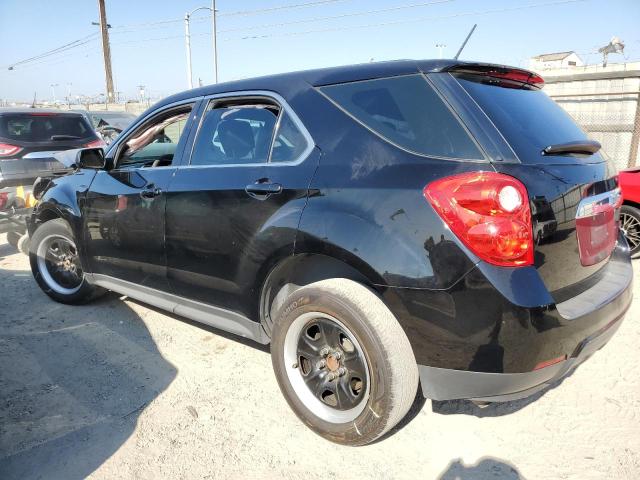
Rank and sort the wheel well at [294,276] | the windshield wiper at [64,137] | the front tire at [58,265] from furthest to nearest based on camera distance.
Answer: the windshield wiper at [64,137]
the front tire at [58,265]
the wheel well at [294,276]

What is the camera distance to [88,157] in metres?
3.54

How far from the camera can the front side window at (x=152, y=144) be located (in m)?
3.36

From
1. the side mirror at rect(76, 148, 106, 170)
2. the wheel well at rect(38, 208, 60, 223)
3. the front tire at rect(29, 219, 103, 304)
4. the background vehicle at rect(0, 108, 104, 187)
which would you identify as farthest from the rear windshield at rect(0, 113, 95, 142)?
the side mirror at rect(76, 148, 106, 170)

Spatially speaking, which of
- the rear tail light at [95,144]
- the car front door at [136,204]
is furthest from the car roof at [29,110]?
the car front door at [136,204]

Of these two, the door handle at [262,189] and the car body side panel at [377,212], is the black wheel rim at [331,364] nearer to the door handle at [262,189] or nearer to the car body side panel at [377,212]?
the car body side panel at [377,212]

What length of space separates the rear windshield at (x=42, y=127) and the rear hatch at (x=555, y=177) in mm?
7047

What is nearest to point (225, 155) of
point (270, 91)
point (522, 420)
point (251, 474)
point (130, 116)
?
point (270, 91)

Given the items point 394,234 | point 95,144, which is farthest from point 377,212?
point 95,144

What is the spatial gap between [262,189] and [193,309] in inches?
40.9

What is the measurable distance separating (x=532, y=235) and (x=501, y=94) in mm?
778

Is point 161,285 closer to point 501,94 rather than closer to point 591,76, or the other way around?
point 501,94

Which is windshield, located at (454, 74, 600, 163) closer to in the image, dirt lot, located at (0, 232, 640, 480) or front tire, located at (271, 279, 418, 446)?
front tire, located at (271, 279, 418, 446)

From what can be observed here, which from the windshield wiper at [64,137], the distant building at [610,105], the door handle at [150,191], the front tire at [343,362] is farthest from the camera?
the distant building at [610,105]

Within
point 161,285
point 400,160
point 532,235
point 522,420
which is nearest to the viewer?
point 532,235
